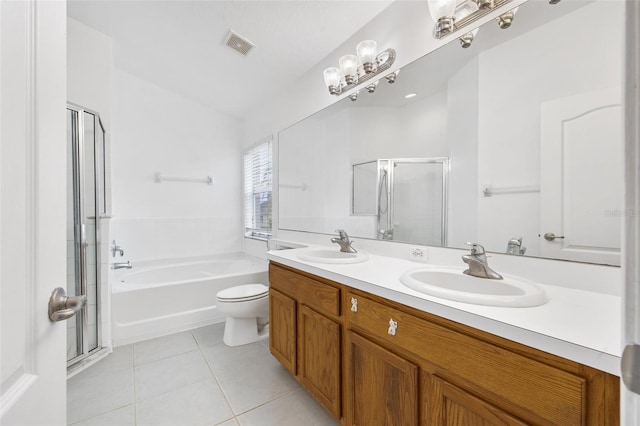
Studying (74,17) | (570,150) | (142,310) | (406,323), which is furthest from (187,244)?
(570,150)

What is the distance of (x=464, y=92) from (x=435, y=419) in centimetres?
141

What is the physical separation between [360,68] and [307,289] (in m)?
1.52

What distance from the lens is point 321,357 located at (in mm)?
1330

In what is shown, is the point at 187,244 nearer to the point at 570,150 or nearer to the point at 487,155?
the point at 487,155

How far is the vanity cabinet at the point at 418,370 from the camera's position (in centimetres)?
61

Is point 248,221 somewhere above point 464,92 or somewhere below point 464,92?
below

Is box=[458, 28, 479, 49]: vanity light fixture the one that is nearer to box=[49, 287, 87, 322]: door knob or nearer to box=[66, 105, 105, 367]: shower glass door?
box=[49, 287, 87, 322]: door knob

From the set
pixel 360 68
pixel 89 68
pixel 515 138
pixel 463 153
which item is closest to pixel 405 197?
pixel 463 153

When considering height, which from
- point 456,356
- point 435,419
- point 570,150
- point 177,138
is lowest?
point 435,419

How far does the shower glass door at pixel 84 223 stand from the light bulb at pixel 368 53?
199cm

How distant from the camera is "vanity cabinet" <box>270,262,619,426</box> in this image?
606 millimetres

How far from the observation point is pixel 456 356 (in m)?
0.79

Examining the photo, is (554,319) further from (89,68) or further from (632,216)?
(89,68)

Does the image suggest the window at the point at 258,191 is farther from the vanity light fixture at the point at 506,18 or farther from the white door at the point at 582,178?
the white door at the point at 582,178
